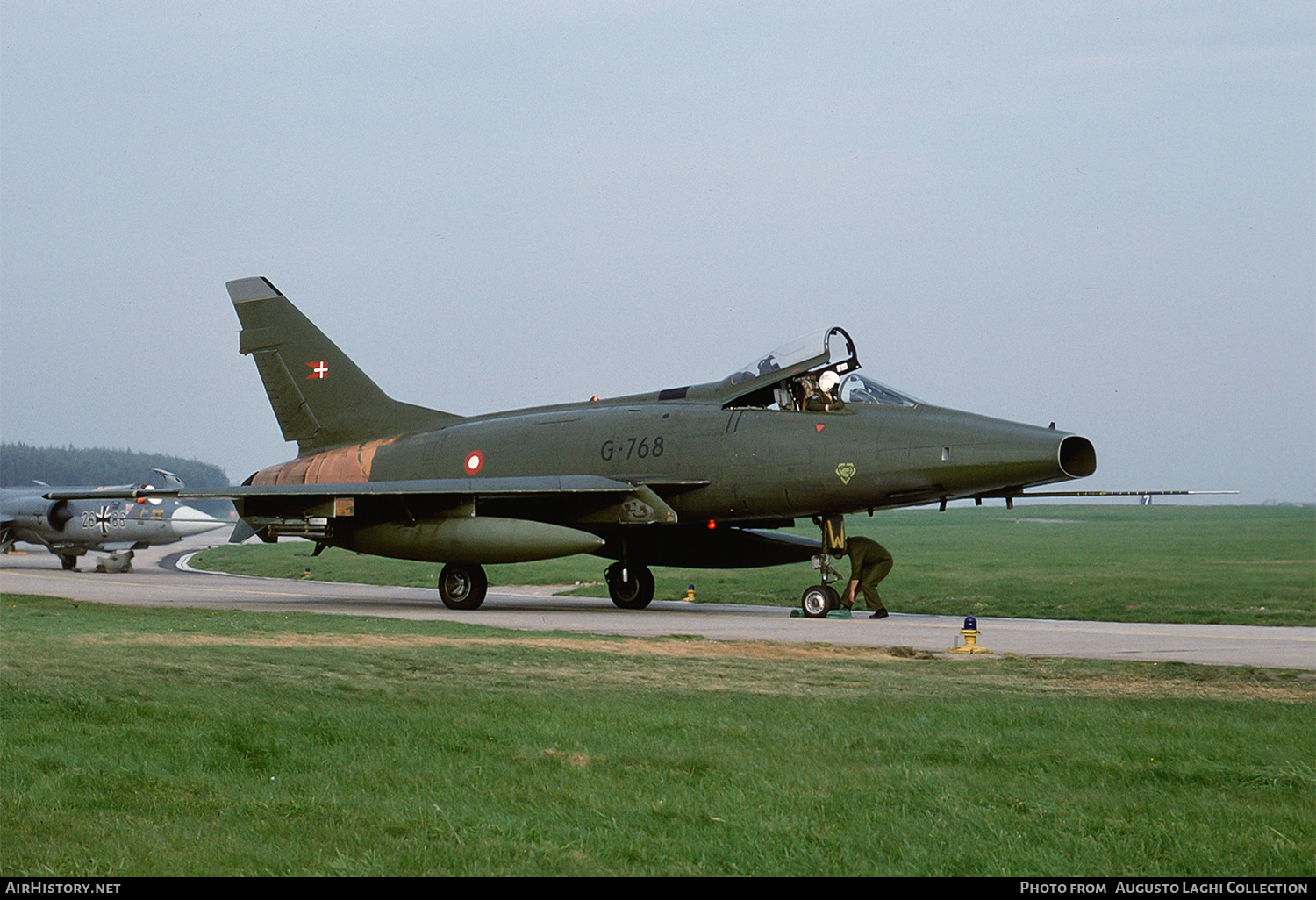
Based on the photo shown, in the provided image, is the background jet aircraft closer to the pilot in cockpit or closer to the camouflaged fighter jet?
the camouflaged fighter jet

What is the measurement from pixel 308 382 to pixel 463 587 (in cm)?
677

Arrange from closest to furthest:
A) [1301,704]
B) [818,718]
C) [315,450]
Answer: [818,718], [1301,704], [315,450]

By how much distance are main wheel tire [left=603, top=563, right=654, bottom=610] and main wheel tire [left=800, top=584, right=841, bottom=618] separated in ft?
12.9

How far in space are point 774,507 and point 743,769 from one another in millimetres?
13281

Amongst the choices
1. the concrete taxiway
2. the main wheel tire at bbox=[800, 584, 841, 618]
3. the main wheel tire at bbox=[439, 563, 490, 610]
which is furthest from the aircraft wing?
the main wheel tire at bbox=[800, 584, 841, 618]

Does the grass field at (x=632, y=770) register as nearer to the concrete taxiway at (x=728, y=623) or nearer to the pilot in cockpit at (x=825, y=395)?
the concrete taxiway at (x=728, y=623)

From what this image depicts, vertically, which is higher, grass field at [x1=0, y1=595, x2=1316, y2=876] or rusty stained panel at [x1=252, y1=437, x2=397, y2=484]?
rusty stained panel at [x1=252, y1=437, x2=397, y2=484]

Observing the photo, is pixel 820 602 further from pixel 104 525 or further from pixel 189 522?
pixel 104 525

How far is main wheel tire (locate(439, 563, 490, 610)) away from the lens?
844 inches

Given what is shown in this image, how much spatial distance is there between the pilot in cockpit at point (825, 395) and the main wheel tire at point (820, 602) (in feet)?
8.47

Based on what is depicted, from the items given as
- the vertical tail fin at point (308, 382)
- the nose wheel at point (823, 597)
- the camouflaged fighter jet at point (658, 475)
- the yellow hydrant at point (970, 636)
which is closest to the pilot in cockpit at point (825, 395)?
the camouflaged fighter jet at point (658, 475)

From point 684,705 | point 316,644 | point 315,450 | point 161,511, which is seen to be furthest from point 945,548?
point 684,705

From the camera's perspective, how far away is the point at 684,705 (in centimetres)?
841

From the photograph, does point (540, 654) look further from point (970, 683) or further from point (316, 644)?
point (970, 683)
